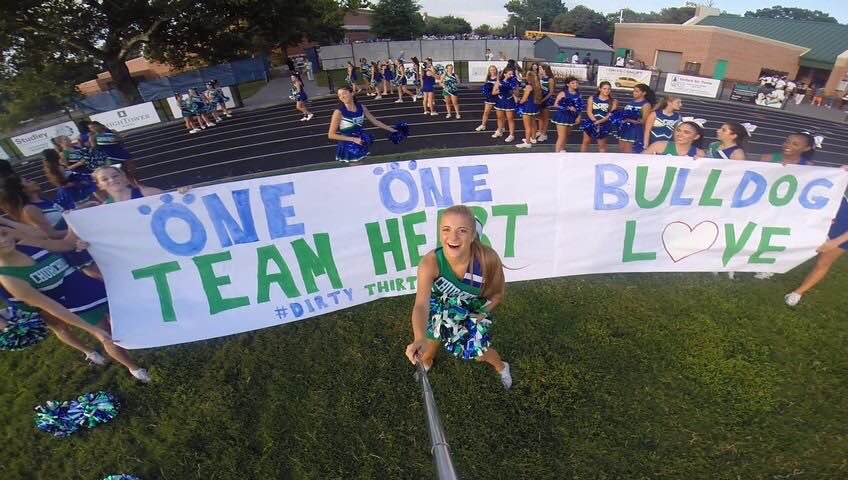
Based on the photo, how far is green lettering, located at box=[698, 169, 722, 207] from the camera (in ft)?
13.1

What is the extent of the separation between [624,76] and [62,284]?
25510 millimetres

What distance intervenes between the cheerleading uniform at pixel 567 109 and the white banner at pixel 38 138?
18.1 meters

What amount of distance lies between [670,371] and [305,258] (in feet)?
11.6

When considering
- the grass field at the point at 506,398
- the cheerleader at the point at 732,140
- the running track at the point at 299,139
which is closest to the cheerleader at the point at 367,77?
the running track at the point at 299,139

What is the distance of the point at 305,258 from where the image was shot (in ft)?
12.1

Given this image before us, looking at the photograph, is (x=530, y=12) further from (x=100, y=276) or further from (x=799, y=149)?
(x=100, y=276)

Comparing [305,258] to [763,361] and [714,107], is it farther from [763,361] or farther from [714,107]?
[714,107]

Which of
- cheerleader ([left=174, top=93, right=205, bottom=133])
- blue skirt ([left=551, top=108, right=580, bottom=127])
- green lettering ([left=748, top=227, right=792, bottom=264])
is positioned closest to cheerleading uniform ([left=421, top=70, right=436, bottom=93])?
blue skirt ([left=551, top=108, right=580, bottom=127])

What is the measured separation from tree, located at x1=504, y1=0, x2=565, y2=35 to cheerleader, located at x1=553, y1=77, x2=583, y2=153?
101 meters

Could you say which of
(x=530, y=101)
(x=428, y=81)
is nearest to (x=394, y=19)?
(x=428, y=81)

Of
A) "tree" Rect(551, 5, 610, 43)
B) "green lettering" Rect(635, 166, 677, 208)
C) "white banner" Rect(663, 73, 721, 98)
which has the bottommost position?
"white banner" Rect(663, 73, 721, 98)

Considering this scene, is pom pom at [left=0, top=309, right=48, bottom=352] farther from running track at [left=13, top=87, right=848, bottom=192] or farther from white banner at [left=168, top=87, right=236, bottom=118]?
white banner at [left=168, top=87, right=236, bottom=118]

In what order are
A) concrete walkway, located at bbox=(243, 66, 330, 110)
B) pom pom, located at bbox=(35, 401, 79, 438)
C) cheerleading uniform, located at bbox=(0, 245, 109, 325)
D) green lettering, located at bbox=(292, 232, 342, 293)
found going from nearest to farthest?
cheerleading uniform, located at bbox=(0, 245, 109, 325) < pom pom, located at bbox=(35, 401, 79, 438) < green lettering, located at bbox=(292, 232, 342, 293) < concrete walkway, located at bbox=(243, 66, 330, 110)

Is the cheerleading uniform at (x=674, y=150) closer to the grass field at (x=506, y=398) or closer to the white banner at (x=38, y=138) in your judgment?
the grass field at (x=506, y=398)
